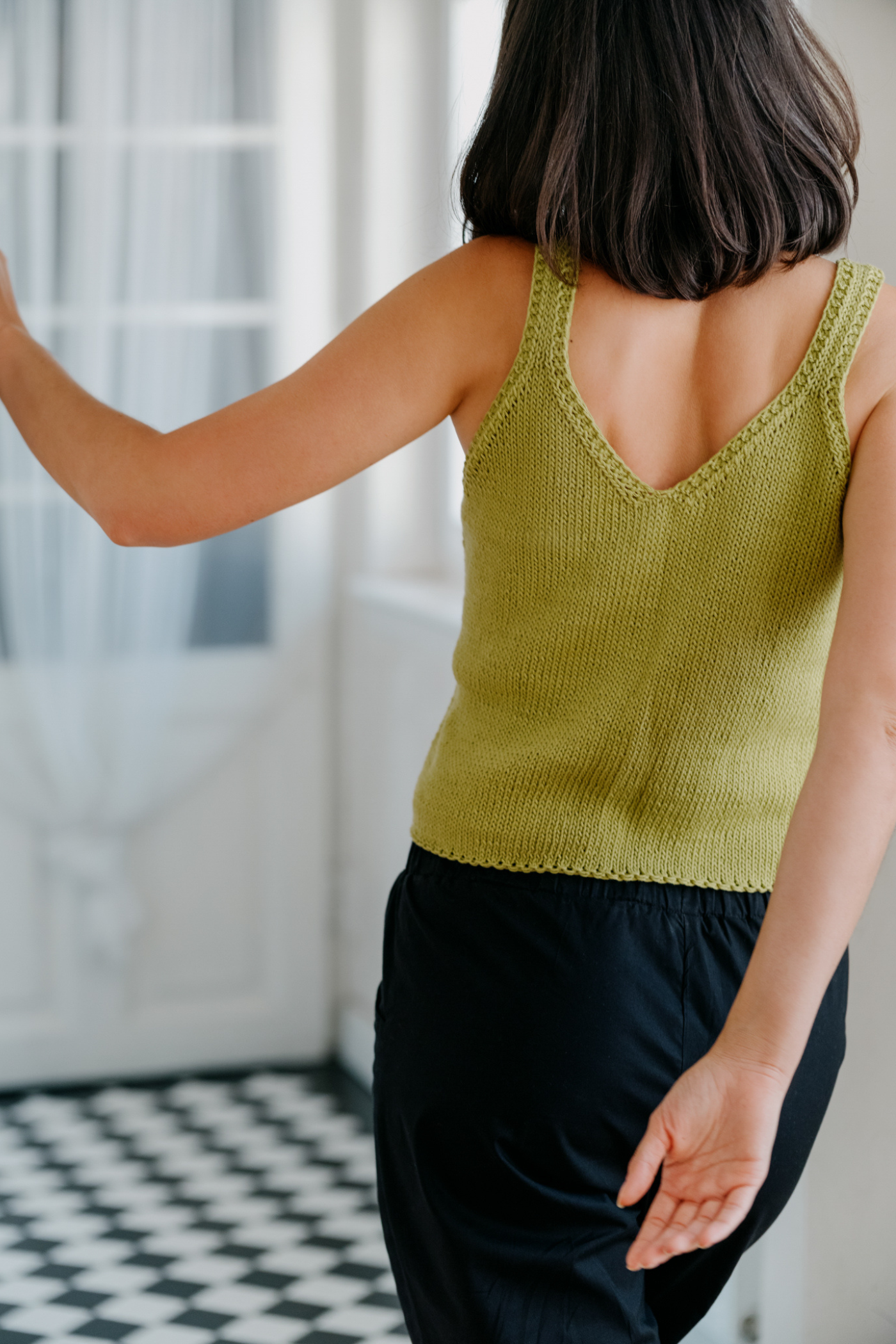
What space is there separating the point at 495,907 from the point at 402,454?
7.44 ft

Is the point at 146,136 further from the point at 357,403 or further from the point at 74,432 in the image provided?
the point at 357,403

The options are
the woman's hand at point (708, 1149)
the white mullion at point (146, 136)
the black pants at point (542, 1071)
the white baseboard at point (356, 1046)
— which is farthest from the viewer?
the white baseboard at point (356, 1046)

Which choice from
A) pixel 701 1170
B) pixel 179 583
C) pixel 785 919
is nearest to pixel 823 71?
pixel 785 919

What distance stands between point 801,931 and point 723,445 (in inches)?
12.4

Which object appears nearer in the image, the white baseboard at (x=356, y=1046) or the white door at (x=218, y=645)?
the white door at (x=218, y=645)

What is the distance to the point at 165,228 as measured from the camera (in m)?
2.89

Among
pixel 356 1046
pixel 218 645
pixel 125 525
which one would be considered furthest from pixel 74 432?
pixel 356 1046

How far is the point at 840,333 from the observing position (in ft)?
2.91

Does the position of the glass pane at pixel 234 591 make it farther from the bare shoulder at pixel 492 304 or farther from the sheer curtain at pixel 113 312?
the bare shoulder at pixel 492 304

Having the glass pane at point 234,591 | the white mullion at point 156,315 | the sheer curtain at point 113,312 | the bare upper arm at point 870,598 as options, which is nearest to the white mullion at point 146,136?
the sheer curtain at point 113,312

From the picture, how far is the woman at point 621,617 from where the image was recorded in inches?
34.2

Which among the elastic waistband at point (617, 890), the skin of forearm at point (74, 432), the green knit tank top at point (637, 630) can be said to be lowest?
the elastic waistband at point (617, 890)

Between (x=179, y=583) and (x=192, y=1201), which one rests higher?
(x=179, y=583)

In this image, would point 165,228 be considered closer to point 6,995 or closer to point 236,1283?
point 6,995
